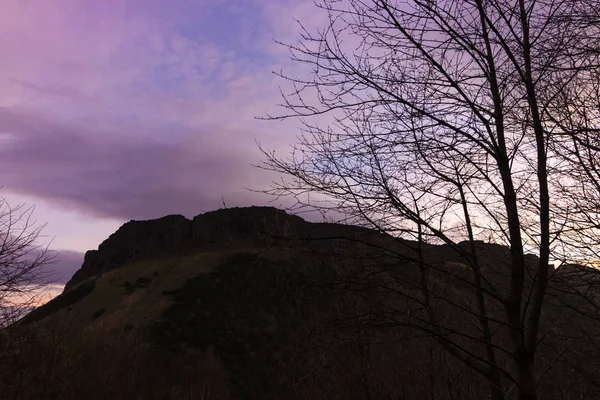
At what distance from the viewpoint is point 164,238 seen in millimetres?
117438

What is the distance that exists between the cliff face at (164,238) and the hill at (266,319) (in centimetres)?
48

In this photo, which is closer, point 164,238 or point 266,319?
point 266,319

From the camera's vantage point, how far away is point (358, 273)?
3.97 metres

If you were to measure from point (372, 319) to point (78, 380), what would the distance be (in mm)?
21916

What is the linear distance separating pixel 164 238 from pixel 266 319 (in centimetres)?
5518

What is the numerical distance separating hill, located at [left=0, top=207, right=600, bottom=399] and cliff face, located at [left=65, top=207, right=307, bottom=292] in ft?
1.59

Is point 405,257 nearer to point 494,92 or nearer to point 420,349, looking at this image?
point 494,92

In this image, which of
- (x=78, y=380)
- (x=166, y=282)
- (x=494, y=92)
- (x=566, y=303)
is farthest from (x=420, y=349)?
(x=166, y=282)

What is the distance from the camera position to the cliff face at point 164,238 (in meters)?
109

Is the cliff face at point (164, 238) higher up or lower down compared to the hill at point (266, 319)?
higher up

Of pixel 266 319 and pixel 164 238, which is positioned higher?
pixel 164 238

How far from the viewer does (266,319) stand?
70.0 metres

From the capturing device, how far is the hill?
400 centimetres

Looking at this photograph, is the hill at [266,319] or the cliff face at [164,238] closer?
the hill at [266,319]
